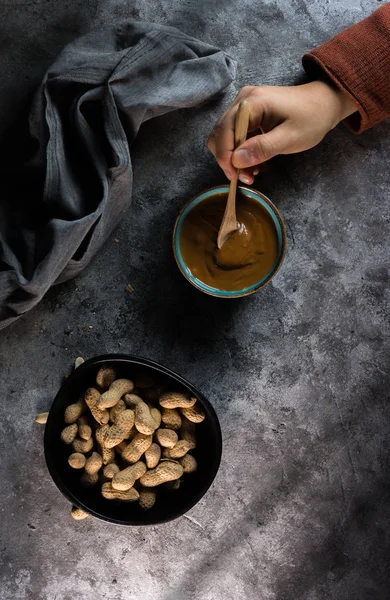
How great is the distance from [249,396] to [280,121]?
0.47m

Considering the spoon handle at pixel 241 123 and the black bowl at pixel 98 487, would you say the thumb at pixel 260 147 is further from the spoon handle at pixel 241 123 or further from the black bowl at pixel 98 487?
the black bowl at pixel 98 487

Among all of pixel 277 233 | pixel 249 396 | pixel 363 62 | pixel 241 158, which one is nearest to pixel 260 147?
pixel 241 158

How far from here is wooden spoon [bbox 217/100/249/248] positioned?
91 cm

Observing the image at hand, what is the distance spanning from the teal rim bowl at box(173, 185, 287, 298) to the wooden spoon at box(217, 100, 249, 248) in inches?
2.2

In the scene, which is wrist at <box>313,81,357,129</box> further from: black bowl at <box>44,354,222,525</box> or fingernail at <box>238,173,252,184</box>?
black bowl at <box>44,354,222,525</box>

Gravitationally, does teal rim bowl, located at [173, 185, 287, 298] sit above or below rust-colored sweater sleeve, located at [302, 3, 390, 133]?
below

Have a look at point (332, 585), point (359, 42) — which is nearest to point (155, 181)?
point (359, 42)

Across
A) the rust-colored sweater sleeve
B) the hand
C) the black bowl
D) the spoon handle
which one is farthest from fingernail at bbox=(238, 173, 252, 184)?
the black bowl

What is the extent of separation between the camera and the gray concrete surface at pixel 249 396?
1.11 metres

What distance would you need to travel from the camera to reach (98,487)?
1050mm

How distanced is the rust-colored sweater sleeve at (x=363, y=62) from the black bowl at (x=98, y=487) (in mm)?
552

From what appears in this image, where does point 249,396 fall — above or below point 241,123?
below

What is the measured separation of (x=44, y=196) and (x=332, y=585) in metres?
0.84

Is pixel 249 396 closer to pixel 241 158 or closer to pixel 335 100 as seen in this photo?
pixel 241 158
